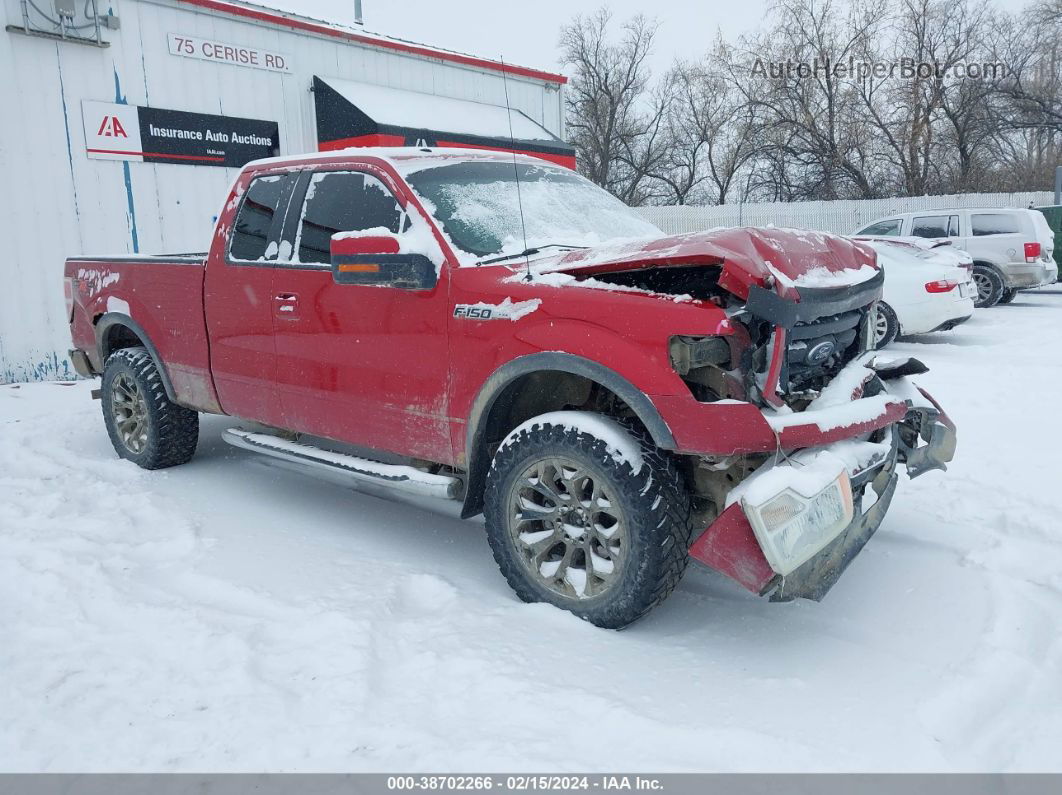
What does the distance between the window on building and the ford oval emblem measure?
42.6ft

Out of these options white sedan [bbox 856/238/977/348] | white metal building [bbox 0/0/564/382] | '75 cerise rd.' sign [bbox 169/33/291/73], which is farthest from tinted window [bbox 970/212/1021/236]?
'75 cerise rd.' sign [bbox 169/33/291/73]

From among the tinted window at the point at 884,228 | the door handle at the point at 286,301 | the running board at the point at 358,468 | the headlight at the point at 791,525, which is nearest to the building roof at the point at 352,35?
the tinted window at the point at 884,228

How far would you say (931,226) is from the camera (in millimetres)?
14891

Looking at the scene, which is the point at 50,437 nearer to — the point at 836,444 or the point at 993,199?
the point at 836,444

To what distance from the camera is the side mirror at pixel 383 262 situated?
3.58m

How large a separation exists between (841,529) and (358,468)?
88.2 inches

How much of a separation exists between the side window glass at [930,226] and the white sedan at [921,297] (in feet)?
15.7

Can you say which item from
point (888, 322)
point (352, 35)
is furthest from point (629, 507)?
Answer: point (352, 35)

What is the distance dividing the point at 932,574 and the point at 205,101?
32.9 feet

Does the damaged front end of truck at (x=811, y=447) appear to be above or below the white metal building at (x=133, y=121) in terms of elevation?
below

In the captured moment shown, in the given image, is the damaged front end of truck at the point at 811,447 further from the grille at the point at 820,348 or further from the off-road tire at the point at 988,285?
the off-road tire at the point at 988,285

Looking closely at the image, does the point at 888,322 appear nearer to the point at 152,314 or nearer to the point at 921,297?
the point at 921,297

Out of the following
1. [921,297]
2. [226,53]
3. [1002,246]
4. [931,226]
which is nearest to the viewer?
[921,297]

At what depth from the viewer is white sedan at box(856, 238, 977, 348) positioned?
1005cm
